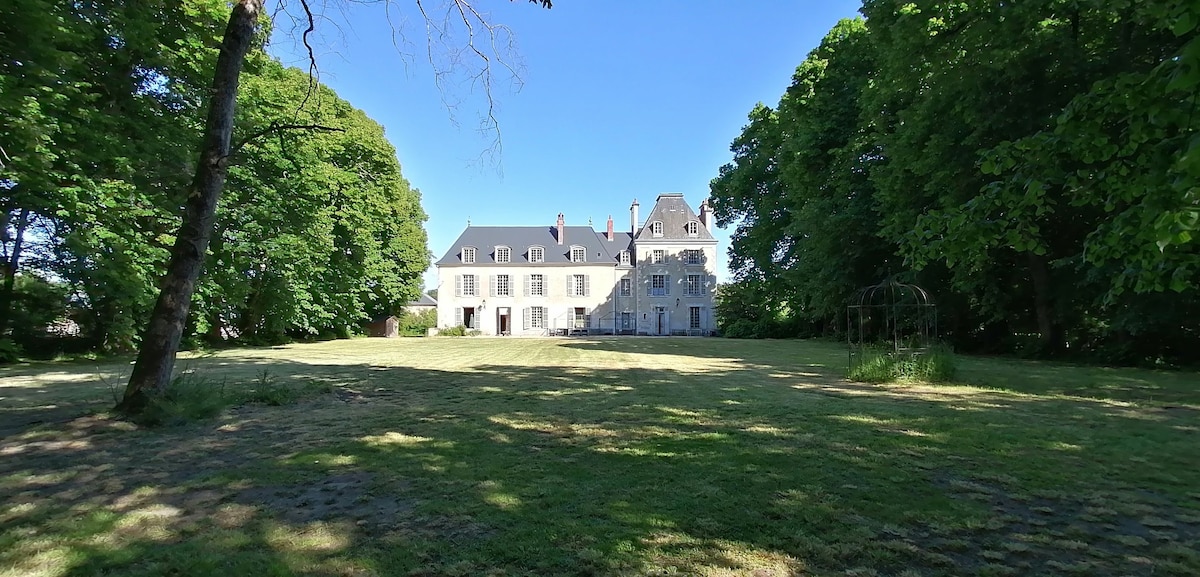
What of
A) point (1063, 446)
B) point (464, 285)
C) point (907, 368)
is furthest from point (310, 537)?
point (464, 285)

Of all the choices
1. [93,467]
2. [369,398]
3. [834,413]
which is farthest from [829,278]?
[93,467]

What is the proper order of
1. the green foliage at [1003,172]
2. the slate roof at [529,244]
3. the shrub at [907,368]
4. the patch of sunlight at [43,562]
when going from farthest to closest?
the slate roof at [529,244], the shrub at [907,368], the green foliage at [1003,172], the patch of sunlight at [43,562]

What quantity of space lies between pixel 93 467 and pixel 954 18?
1502 centimetres

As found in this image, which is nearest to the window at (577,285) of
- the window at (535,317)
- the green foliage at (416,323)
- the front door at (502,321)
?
the window at (535,317)

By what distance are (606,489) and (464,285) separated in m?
43.9

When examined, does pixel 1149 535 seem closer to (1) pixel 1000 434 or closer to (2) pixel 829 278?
(1) pixel 1000 434

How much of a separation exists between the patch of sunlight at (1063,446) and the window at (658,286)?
1595 inches

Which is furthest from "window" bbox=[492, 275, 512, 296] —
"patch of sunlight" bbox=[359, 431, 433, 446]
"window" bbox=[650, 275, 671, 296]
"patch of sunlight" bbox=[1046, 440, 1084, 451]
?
"patch of sunlight" bbox=[1046, 440, 1084, 451]

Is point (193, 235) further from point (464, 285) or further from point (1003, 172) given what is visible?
point (464, 285)

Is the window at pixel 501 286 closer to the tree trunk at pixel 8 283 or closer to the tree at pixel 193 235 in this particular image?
the tree trunk at pixel 8 283

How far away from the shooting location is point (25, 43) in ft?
25.5

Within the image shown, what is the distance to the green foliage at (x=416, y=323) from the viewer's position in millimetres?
43375

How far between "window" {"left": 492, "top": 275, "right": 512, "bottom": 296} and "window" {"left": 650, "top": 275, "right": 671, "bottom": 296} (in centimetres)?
1080

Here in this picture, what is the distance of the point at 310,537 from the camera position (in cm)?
316
